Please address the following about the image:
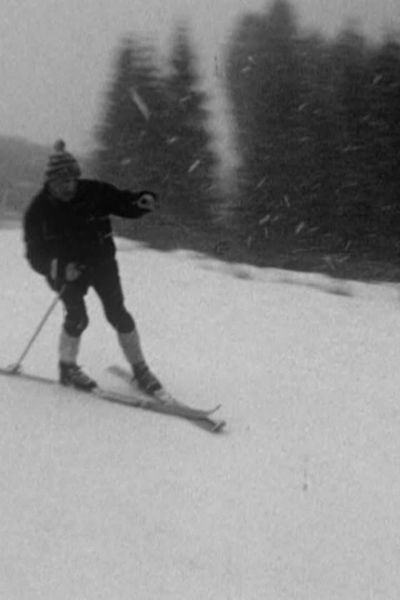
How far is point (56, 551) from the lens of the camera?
412cm

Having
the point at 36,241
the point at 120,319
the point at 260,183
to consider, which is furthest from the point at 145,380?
the point at 260,183

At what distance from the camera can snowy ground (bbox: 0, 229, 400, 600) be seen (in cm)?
406

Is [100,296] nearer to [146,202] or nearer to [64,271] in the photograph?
[64,271]

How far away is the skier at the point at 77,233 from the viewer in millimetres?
6297

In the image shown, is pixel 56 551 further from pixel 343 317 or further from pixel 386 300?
pixel 386 300

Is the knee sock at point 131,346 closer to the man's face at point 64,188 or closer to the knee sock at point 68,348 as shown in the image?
the knee sock at point 68,348

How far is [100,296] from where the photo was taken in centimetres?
655

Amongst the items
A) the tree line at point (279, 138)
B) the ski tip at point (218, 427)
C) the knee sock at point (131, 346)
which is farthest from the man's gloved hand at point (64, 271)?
the tree line at point (279, 138)

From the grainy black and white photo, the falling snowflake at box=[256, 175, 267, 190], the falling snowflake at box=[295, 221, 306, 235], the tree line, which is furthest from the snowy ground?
the falling snowflake at box=[256, 175, 267, 190]

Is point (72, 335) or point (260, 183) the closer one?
point (72, 335)

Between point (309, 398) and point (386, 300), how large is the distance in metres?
5.71

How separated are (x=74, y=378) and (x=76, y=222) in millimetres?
1261

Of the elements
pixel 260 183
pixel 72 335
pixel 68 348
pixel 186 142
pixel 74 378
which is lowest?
pixel 260 183

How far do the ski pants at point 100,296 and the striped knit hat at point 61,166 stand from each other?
73 cm
